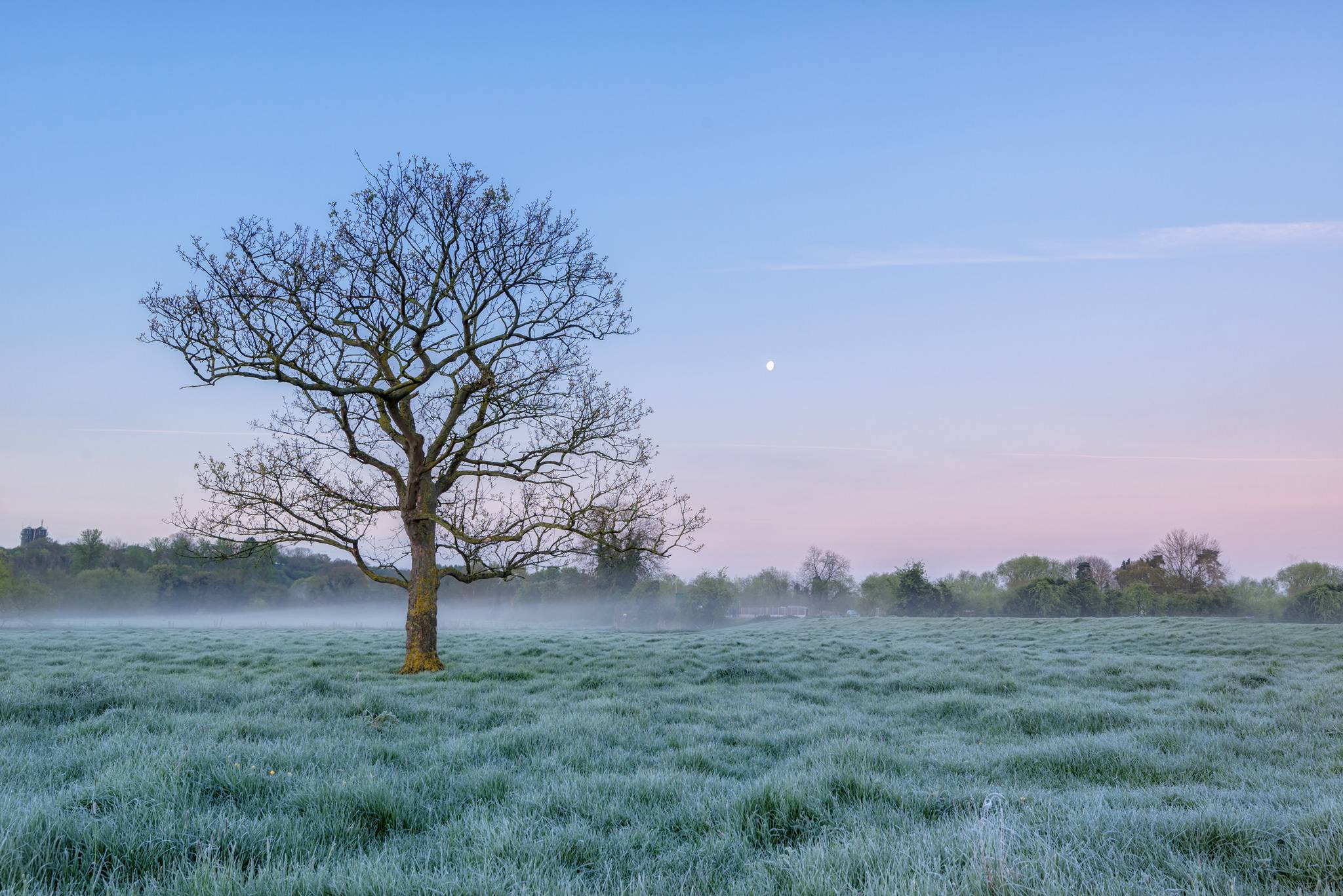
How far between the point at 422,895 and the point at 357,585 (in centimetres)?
9528

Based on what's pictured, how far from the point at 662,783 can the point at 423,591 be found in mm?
10836

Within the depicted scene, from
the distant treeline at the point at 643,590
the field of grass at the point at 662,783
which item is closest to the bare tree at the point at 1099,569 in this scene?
the distant treeline at the point at 643,590

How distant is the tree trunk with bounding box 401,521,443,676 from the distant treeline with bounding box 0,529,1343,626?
4388 centimetres

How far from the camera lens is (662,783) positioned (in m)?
5.35

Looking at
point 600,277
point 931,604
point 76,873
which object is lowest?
point 931,604

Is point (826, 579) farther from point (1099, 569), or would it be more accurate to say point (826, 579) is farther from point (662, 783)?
point (662, 783)

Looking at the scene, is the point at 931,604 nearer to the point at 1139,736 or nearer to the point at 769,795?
the point at 1139,736

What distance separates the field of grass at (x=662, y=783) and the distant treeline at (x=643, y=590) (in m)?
49.4

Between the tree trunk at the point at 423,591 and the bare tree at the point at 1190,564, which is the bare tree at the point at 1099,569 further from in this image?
the tree trunk at the point at 423,591

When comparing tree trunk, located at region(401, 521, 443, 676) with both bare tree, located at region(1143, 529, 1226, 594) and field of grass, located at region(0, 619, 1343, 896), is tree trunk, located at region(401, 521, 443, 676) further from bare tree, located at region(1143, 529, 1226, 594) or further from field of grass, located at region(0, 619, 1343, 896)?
bare tree, located at region(1143, 529, 1226, 594)

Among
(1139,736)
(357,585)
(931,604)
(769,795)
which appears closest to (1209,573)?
(931,604)

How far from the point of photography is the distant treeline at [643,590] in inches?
2484

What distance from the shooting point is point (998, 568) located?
11012 centimetres

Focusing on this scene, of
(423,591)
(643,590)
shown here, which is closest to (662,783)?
(423,591)
